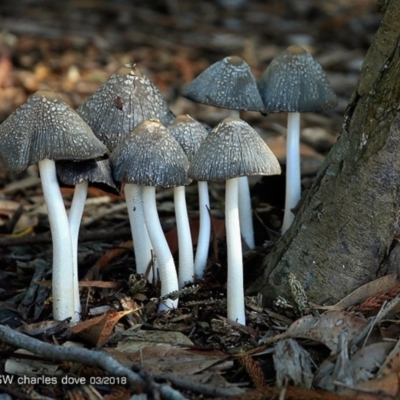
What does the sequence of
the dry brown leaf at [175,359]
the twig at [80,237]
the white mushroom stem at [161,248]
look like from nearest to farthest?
1. the dry brown leaf at [175,359]
2. the white mushroom stem at [161,248]
3. the twig at [80,237]

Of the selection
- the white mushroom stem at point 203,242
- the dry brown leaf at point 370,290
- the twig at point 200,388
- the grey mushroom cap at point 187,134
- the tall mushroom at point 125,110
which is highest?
the tall mushroom at point 125,110

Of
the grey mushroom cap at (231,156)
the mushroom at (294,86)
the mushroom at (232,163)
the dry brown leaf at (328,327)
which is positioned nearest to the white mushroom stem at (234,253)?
the mushroom at (232,163)

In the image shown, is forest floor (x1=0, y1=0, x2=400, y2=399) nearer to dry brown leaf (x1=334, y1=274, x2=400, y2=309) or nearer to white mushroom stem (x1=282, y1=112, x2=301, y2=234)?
dry brown leaf (x1=334, y1=274, x2=400, y2=309)

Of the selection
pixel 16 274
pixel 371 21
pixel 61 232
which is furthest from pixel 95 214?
pixel 371 21

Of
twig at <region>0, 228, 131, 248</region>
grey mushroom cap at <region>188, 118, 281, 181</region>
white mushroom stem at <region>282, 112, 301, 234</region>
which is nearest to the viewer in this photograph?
grey mushroom cap at <region>188, 118, 281, 181</region>

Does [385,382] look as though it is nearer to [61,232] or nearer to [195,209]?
[61,232]

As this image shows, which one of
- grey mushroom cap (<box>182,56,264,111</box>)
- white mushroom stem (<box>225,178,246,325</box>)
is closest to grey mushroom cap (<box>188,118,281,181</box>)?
white mushroom stem (<box>225,178,246,325</box>)

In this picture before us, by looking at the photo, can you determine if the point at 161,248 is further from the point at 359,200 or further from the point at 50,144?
the point at 359,200

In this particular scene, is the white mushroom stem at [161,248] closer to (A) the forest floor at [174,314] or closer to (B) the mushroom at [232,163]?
(A) the forest floor at [174,314]
